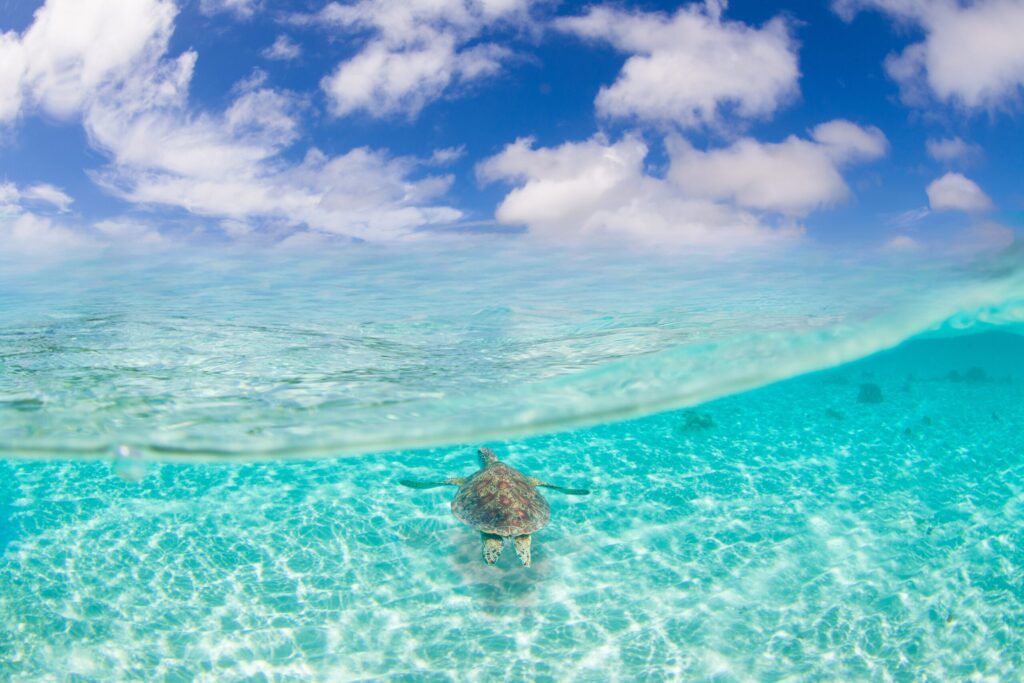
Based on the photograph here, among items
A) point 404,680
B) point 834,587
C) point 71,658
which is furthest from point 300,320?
point 834,587

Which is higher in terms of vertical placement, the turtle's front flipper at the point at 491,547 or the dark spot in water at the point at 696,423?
the dark spot in water at the point at 696,423

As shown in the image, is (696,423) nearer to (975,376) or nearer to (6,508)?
(6,508)

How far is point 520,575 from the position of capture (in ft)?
34.6

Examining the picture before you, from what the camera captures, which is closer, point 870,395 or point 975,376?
point 870,395

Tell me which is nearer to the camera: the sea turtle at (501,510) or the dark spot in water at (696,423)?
the sea turtle at (501,510)

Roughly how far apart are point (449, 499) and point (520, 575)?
327cm

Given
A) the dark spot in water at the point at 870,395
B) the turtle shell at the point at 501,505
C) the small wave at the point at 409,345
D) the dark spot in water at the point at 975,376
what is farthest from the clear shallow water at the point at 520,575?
the dark spot in water at the point at 975,376

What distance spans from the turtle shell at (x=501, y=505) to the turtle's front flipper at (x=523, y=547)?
0.12 meters

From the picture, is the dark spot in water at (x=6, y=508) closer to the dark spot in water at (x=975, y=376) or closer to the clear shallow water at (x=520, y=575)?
the clear shallow water at (x=520, y=575)

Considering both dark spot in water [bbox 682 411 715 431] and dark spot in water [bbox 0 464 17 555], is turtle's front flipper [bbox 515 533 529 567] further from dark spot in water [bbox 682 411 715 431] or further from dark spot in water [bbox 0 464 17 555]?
dark spot in water [bbox 682 411 715 431]

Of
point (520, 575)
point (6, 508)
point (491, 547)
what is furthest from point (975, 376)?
point (6, 508)

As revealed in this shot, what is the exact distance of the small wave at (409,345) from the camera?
407 inches

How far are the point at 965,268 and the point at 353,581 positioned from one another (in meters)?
21.0

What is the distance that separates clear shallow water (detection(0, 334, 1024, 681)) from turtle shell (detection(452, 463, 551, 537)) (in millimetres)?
1130
